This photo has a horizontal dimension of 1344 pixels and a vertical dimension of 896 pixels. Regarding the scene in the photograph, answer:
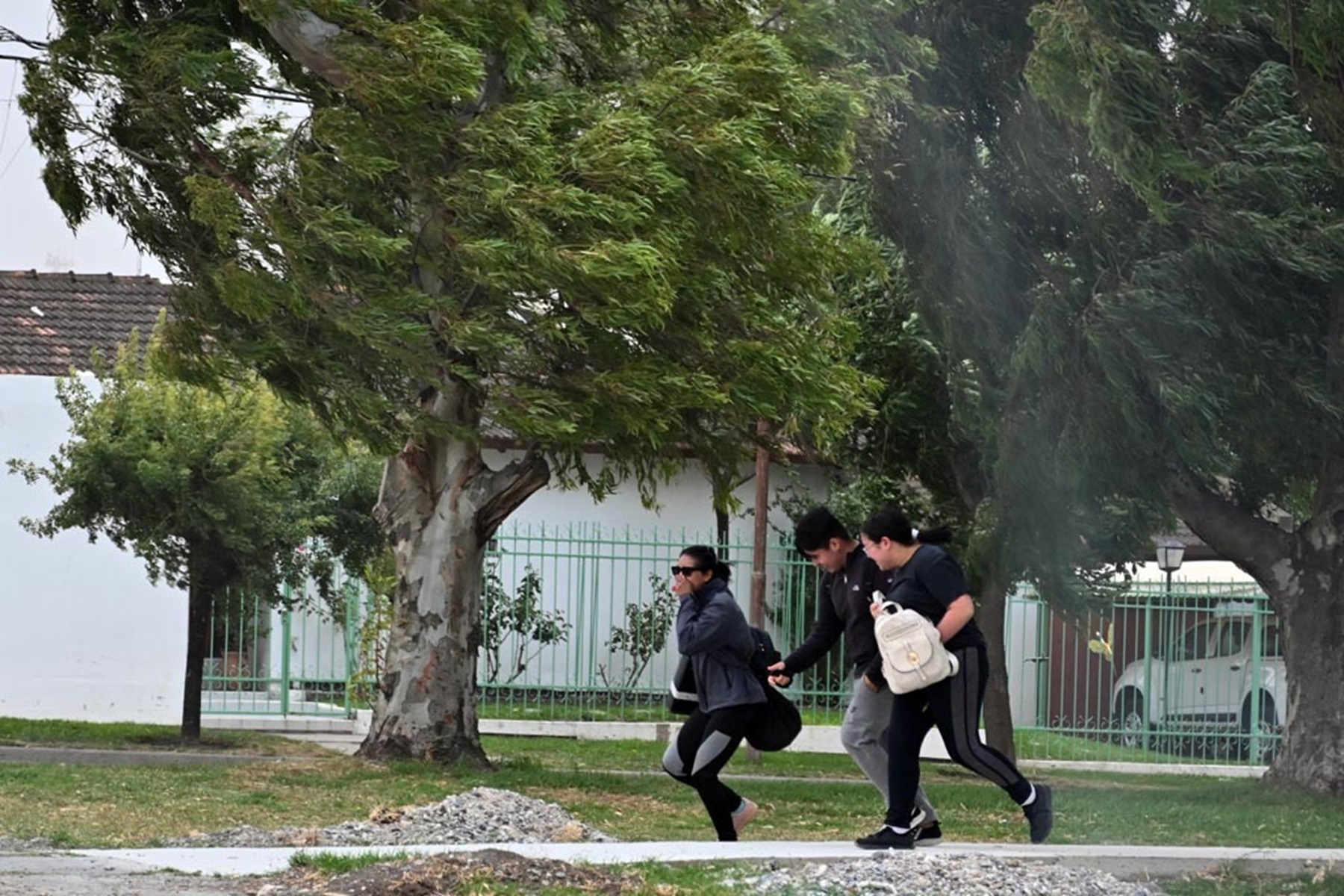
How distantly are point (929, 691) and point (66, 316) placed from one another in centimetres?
1769

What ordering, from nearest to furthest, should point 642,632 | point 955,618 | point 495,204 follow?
point 955,618 < point 495,204 < point 642,632

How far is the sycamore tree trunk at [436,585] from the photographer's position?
16.3 m

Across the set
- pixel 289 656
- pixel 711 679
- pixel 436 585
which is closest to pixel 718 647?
pixel 711 679

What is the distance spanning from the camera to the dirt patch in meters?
7.53

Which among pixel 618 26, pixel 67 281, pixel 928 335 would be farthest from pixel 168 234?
pixel 67 281

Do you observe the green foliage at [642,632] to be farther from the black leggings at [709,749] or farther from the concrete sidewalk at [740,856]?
the concrete sidewalk at [740,856]

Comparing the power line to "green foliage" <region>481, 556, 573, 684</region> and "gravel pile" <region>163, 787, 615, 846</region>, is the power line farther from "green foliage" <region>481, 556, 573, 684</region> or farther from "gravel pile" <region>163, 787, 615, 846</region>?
"green foliage" <region>481, 556, 573, 684</region>

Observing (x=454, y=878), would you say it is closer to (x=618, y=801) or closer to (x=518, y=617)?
(x=618, y=801)

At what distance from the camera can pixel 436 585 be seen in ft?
53.8

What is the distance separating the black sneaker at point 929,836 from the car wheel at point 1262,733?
13454 mm

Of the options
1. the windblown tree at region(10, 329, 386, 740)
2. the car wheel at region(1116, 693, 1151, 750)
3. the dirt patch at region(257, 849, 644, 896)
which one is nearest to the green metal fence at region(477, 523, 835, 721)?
the car wheel at region(1116, 693, 1151, 750)

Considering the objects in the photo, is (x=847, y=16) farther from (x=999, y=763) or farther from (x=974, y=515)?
(x=999, y=763)

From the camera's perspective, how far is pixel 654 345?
49.0ft

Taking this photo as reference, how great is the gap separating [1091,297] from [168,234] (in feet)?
22.5
